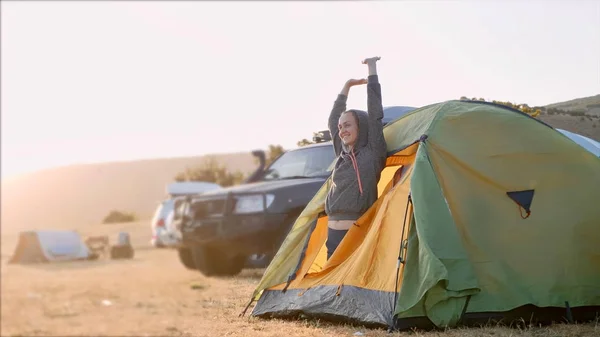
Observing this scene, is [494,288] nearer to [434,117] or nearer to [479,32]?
[434,117]

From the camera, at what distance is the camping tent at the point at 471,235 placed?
6.24 meters

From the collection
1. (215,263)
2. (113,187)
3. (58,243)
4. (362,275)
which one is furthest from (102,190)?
(362,275)

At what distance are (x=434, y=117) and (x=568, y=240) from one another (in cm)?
156

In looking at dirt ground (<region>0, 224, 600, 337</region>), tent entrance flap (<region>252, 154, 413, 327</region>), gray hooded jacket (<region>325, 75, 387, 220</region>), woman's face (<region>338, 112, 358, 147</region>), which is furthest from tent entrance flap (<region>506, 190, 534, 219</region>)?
woman's face (<region>338, 112, 358, 147</region>)

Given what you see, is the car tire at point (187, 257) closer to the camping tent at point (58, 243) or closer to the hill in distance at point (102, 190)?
the camping tent at point (58, 243)

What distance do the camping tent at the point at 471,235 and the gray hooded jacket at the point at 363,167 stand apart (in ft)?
0.48

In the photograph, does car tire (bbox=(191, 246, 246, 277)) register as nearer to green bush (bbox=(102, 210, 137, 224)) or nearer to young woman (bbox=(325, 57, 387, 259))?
young woman (bbox=(325, 57, 387, 259))

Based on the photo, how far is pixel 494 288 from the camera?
6.38 metres

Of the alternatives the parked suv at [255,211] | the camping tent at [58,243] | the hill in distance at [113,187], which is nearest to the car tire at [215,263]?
the parked suv at [255,211]

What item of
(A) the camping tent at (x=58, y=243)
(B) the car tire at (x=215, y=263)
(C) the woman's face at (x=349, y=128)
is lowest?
(A) the camping tent at (x=58, y=243)

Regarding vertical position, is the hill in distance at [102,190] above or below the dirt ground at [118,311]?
below

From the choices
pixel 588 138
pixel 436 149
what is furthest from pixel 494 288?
pixel 588 138

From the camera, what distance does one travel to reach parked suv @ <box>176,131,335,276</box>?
10148 mm

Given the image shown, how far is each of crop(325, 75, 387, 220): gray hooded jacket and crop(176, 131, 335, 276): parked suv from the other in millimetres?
2887
